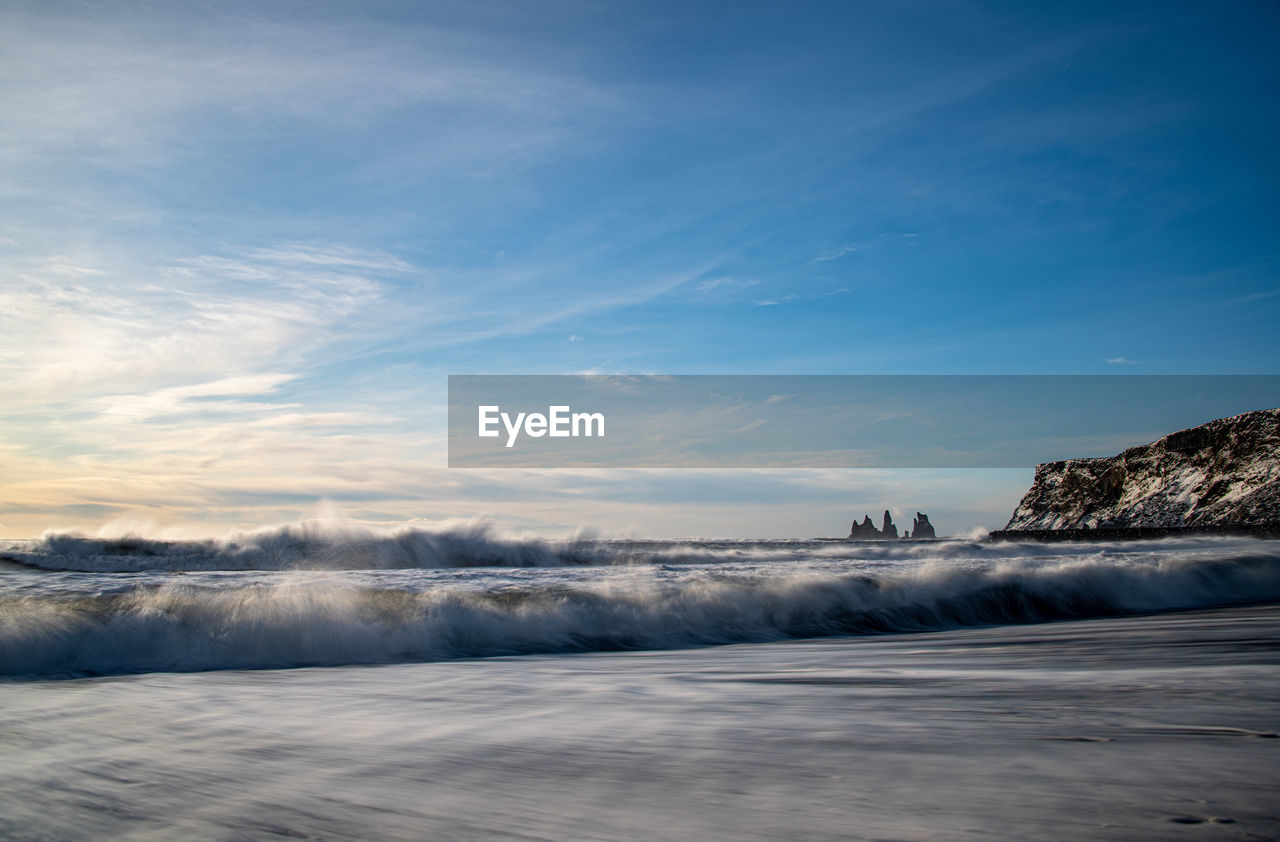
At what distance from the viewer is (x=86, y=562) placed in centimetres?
1545

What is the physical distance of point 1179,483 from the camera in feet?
125

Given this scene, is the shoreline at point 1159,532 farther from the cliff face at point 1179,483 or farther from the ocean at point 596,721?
the ocean at point 596,721

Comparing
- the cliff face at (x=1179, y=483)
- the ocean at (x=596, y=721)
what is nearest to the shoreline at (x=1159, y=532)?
the cliff face at (x=1179, y=483)

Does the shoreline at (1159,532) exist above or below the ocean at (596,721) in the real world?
below

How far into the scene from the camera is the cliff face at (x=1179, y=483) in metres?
33.1

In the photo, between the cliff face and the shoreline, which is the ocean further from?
the cliff face

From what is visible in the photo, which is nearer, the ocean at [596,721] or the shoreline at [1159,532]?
the ocean at [596,721]

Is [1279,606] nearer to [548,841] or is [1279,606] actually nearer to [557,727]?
[557,727]

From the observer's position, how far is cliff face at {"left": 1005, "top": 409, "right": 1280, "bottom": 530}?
33.1 metres

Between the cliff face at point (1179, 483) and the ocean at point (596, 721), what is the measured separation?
112 feet

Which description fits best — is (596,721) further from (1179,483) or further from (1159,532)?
(1179,483)

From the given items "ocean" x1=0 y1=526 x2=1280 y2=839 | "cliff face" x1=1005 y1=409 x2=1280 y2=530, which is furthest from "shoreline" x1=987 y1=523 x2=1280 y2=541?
"ocean" x1=0 y1=526 x2=1280 y2=839

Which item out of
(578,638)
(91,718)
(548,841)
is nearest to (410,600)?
(578,638)

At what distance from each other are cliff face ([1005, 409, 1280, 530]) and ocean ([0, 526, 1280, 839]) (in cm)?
3418
